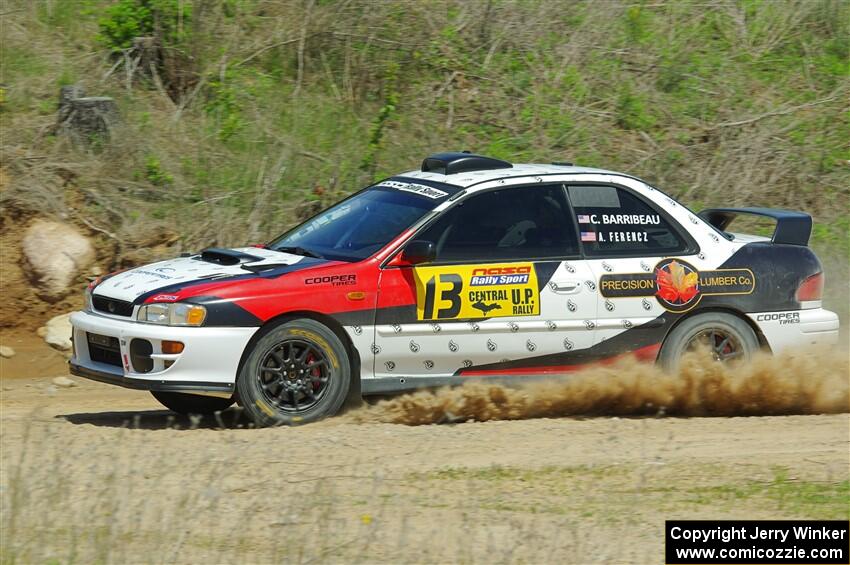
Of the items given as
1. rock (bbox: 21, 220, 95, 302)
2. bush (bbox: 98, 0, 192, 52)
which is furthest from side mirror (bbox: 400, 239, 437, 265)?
bush (bbox: 98, 0, 192, 52)

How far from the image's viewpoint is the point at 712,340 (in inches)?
324

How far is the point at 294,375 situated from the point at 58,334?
13.5 feet

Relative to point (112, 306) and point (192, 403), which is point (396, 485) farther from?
point (192, 403)

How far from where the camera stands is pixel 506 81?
1432 centimetres

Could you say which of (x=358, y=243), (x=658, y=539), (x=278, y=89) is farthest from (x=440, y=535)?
(x=278, y=89)

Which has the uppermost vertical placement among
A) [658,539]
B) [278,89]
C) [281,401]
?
[278,89]

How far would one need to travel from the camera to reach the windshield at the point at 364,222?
309 inches

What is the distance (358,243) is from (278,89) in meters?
6.16

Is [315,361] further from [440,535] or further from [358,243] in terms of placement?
[440,535]

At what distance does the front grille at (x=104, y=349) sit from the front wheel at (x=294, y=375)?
804mm

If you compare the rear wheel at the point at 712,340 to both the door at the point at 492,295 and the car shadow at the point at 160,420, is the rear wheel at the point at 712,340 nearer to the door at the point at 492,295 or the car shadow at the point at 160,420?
the door at the point at 492,295

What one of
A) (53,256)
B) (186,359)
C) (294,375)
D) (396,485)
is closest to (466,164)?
(294,375)

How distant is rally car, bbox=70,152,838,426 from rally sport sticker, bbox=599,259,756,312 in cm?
1

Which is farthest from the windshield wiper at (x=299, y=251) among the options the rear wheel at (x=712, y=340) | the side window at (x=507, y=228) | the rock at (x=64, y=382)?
the rock at (x=64, y=382)
